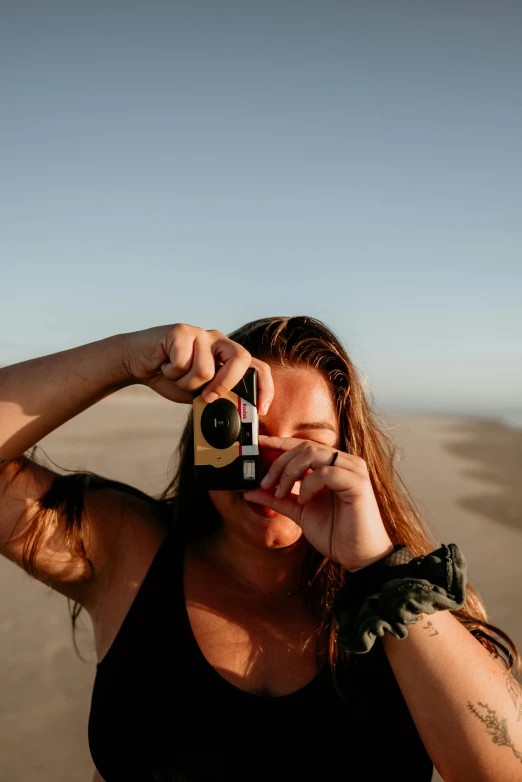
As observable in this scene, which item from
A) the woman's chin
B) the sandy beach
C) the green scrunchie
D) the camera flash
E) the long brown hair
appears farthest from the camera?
the sandy beach

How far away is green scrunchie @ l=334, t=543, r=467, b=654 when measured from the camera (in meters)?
1.55

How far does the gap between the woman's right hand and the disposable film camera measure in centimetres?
3

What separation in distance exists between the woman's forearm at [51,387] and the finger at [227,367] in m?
0.29

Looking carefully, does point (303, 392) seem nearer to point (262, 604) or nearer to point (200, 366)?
point (200, 366)

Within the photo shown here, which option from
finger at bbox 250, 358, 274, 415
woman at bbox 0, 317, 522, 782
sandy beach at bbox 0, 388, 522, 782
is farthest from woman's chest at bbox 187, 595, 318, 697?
sandy beach at bbox 0, 388, 522, 782

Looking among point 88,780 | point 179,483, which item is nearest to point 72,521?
point 179,483

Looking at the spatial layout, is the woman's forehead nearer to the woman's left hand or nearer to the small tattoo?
the woman's left hand

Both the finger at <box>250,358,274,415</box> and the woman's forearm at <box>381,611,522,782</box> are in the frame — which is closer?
the woman's forearm at <box>381,611,522,782</box>

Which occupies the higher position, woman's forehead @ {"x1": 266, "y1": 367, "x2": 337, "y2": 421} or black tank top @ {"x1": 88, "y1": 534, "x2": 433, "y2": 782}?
woman's forehead @ {"x1": 266, "y1": 367, "x2": 337, "y2": 421}

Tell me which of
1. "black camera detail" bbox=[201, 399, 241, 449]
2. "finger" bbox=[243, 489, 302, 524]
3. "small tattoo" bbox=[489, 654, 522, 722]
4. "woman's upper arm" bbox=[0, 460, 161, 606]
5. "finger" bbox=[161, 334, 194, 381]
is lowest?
"small tattoo" bbox=[489, 654, 522, 722]

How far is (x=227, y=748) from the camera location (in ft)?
5.65

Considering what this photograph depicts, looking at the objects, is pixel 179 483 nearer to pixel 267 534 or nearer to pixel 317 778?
pixel 267 534

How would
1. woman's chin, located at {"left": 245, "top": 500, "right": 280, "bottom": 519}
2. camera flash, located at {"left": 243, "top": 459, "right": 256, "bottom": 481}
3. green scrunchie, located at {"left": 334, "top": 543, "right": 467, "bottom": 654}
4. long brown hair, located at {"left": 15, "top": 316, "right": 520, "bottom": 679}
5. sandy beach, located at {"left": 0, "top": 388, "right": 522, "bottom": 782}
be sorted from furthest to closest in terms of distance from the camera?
sandy beach, located at {"left": 0, "top": 388, "right": 522, "bottom": 782} < long brown hair, located at {"left": 15, "top": 316, "right": 520, "bottom": 679} < woman's chin, located at {"left": 245, "top": 500, "right": 280, "bottom": 519} < camera flash, located at {"left": 243, "top": 459, "right": 256, "bottom": 481} < green scrunchie, located at {"left": 334, "top": 543, "right": 467, "bottom": 654}

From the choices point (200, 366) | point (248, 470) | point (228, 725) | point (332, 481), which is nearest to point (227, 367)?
point (200, 366)
